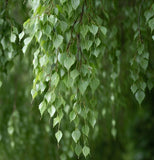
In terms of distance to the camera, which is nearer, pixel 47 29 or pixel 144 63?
pixel 47 29

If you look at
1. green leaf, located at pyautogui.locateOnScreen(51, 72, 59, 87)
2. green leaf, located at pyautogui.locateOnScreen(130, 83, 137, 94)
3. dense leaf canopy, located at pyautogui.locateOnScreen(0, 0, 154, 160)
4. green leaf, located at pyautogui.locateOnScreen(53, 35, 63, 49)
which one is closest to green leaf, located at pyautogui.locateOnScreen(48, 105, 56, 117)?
dense leaf canopy, located at pyautogui.locateOnScreen(0, 0, 154, 160)

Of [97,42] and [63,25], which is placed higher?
[63,25]

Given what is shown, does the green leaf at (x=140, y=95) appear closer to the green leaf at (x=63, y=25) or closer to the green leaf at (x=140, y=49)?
the green leaf at (x=140, y=49)

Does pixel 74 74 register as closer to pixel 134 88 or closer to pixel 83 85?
pixel 83 85

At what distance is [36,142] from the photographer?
10.5 feet

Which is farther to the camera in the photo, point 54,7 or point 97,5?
point 97,5

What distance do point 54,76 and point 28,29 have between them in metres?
0.27

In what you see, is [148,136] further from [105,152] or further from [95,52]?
[95,52]

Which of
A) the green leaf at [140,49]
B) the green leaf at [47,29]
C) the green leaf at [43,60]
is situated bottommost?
the green leaf at [140,49]

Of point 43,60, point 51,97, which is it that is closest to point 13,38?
point 43,60

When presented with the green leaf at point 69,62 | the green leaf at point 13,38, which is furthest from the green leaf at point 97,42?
the green leaf at point 13,38

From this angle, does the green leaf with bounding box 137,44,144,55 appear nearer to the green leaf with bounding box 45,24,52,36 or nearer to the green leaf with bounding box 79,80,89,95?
the green leaf with bounding box 79,80,89,95

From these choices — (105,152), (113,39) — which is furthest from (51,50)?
(105,152)

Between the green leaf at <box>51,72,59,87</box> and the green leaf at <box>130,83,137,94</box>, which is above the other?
the green leaf at <box>51,72,59,87</box>
